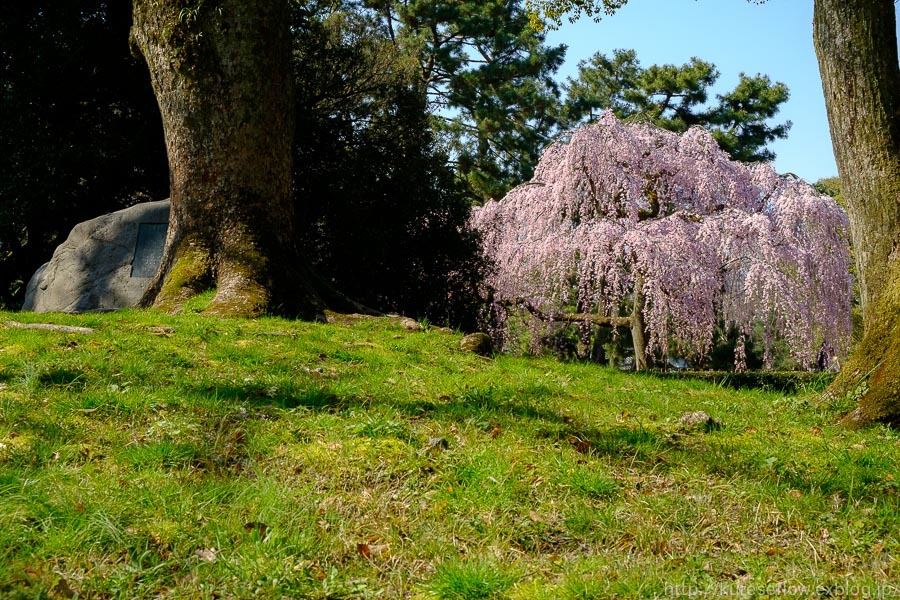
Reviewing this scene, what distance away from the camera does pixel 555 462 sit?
4.17 meters

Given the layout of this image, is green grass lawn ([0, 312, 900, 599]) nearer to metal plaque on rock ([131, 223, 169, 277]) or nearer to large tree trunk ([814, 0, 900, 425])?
large tree trunk ([814, 0, 900, 425])

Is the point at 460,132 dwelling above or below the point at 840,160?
above

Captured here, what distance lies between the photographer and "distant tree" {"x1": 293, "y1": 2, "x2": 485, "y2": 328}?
13414 millimetres

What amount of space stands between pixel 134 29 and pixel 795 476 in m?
9.36

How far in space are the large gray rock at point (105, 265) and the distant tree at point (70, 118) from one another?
3326mm

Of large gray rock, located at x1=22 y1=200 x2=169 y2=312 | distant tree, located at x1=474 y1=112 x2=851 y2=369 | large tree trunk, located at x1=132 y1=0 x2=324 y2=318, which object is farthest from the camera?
distant tree, located at x1=474 y1=112 x2=851 y2=369

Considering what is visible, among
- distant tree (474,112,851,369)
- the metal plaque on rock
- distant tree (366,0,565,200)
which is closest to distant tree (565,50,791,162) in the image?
distant tree (366,0,565,200)

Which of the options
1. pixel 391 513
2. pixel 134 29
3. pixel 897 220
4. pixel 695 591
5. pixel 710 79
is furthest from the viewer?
pixel 710 79

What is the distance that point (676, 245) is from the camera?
1295cm

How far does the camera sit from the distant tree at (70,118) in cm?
1398

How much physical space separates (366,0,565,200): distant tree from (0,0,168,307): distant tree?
12.4 meters

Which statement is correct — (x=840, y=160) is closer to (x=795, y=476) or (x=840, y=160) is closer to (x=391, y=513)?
(x=795, y=476)

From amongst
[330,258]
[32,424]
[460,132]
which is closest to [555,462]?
[32,424]

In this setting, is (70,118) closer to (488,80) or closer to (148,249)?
(148,249)
